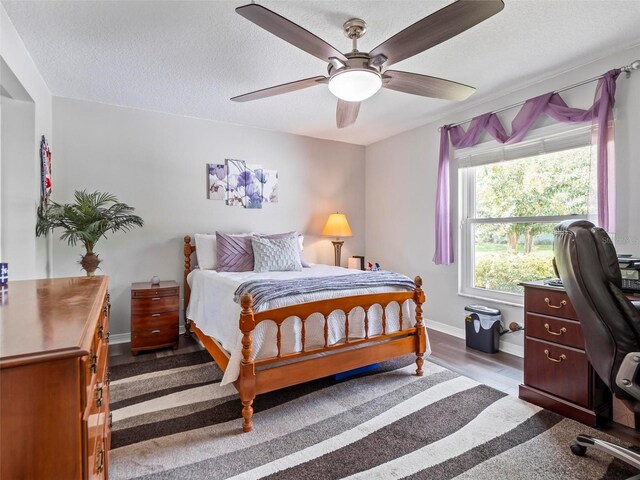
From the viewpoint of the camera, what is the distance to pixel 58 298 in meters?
1.12

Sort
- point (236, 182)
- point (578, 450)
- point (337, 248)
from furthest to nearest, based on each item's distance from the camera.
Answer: point (337, 248) → point (236, 182) → point (578, 450)

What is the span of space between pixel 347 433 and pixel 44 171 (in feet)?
10.2

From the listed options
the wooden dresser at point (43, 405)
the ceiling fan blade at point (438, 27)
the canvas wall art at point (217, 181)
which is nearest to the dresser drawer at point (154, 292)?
the canvas wall art at point (217, 181)

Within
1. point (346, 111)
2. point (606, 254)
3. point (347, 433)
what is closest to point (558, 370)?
point (606, 254)

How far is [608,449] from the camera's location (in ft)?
5.00

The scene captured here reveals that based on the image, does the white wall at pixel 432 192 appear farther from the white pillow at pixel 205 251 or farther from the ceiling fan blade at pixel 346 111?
the white pillow at pixel 205 251

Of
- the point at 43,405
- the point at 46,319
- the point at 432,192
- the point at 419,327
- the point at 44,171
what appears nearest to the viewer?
the point at 43,405

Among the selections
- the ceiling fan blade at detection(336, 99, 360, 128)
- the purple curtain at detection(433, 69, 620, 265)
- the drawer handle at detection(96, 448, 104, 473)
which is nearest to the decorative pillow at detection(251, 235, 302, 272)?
the ceiling fan blade at detection(336, 99, 360, 128)

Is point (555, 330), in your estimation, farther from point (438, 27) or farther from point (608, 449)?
point (438, 27)

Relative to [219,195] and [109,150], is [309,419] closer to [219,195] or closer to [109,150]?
[219,195]

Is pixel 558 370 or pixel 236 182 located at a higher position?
pixel 236 182

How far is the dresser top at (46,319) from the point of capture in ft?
2.04

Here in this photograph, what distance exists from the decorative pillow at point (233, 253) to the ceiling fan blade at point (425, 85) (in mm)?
2104

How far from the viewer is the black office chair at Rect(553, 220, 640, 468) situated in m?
1.28
